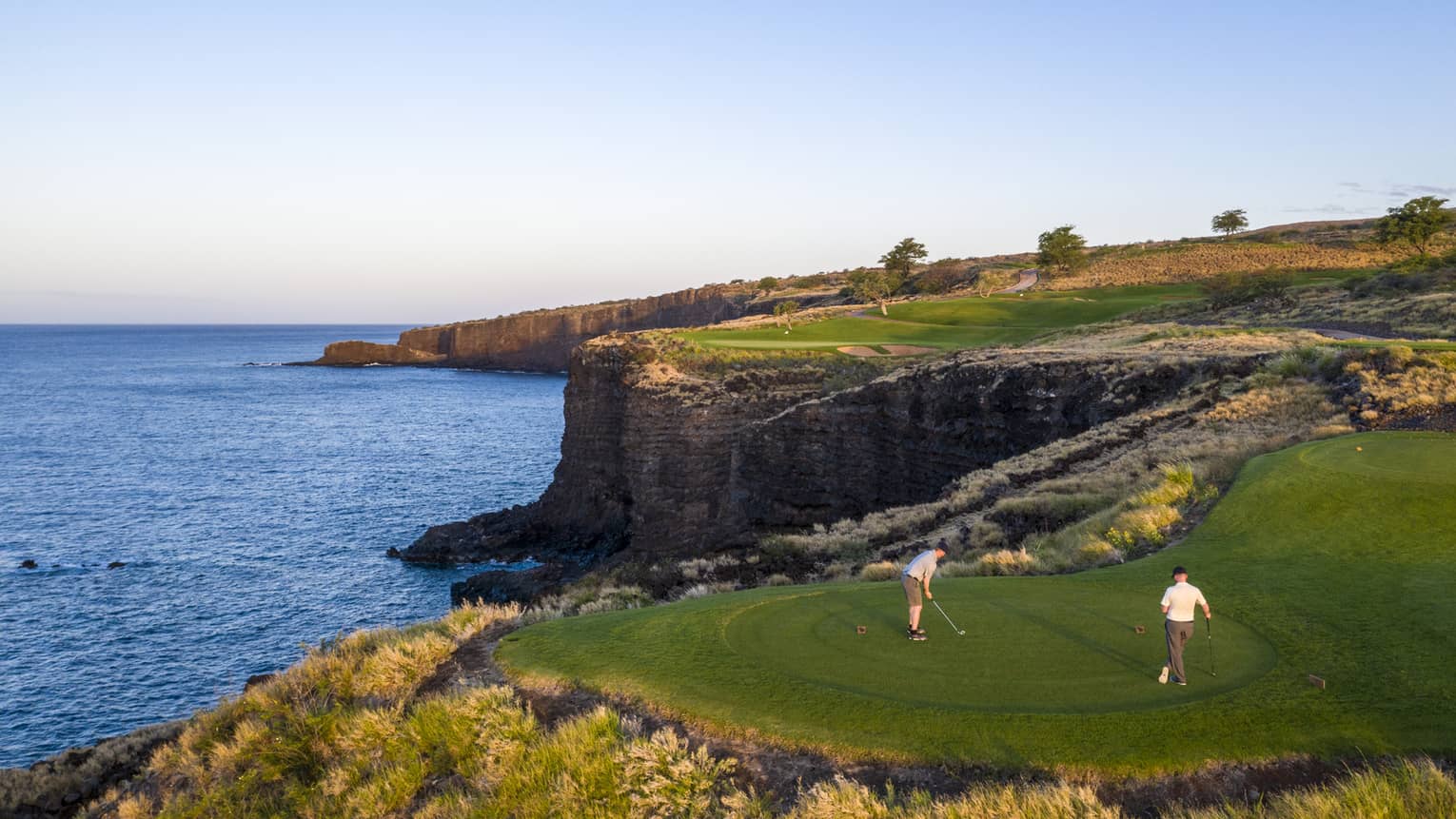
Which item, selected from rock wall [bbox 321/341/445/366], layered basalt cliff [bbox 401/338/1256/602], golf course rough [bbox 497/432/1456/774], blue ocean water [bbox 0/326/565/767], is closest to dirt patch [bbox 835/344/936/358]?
layered basalt cliff [bbox 401/338/1256/602]

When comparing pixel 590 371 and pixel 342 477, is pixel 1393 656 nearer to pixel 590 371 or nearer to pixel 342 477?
pixel 590 371

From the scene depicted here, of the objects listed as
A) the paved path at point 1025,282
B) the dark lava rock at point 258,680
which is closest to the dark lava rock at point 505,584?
the dark lava rock at point 258,680

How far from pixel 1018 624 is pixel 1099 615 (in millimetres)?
1201

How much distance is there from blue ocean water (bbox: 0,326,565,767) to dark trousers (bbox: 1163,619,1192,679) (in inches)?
1099

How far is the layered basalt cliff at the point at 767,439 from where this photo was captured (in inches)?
1273

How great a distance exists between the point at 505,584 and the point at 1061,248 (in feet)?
234

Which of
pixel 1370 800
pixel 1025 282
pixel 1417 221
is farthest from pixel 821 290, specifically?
pixel 1370 800

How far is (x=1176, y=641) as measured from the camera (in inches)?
363

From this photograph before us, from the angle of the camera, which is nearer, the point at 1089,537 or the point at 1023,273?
the point at 1089,537

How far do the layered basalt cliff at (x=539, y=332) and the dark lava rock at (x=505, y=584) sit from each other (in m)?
89.9

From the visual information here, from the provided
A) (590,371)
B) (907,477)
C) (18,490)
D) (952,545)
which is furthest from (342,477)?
(952,545)

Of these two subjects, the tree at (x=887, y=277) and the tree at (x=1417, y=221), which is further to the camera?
the tree at (x=887, y=277)

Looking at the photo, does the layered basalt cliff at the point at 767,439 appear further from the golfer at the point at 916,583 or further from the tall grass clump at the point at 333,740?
the tall grass clump at the point at 333,740

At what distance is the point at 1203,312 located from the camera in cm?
5928
